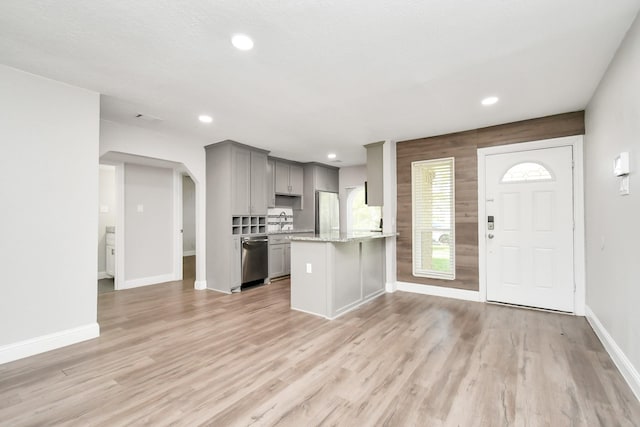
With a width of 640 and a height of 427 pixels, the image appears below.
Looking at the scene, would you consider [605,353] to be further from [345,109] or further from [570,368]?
[345,109]

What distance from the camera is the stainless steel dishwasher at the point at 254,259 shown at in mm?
4922

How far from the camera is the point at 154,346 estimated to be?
2715 mm

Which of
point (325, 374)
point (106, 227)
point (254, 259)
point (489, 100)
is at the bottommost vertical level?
point (325, 374)

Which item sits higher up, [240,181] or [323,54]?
[323,54]

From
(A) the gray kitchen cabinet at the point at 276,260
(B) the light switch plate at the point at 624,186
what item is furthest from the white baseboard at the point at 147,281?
(B) the light switch plate at the point at 624,186

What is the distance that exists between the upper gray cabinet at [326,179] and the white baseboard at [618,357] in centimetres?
502

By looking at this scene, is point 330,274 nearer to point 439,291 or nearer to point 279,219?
point 439,291

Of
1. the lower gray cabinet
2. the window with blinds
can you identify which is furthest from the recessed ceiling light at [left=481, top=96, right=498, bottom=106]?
the lower gray cabinet

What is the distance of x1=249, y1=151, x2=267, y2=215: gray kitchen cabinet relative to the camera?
516cm

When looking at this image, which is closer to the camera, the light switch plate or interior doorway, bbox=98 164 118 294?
the light switch plate

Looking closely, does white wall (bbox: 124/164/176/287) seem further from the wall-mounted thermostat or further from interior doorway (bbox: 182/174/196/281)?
the wall-mounted thermostat

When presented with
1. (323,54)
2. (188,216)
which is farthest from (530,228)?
(188,216)

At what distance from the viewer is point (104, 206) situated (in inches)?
229

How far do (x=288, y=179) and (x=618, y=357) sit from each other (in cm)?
543
